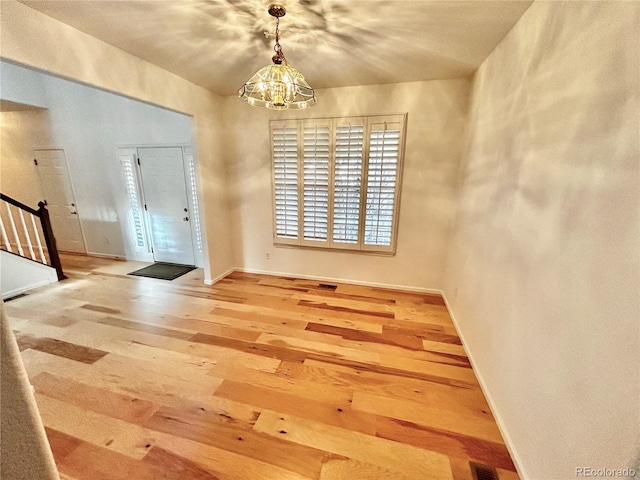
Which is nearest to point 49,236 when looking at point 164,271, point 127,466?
point 164,271

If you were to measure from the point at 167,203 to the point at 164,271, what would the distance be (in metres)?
1.13

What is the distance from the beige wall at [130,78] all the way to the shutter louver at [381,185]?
82.2 inches

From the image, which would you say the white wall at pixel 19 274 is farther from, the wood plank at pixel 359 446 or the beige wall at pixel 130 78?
the wood plank at pixel 359 446

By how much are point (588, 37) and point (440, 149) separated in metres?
1.97

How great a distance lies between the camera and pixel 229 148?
389 cm

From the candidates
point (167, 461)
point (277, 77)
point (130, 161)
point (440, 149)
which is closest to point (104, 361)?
point (167, 461)

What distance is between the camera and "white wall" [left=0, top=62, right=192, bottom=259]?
4.32 m

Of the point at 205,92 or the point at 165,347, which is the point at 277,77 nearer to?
the point at 205,92

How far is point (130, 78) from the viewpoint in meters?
2.51

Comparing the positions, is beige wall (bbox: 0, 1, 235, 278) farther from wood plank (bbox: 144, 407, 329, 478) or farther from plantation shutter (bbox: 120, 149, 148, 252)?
wood plank (bbox: 144, 407, 329, 478)

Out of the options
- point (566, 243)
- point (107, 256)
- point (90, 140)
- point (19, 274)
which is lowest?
point (107, 256)

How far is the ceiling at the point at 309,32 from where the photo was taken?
1.78 meters

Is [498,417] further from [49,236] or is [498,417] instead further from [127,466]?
[49,236]

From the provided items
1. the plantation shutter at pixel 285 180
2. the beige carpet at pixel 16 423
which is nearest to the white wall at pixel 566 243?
the beige carpet at pixel 16 423
